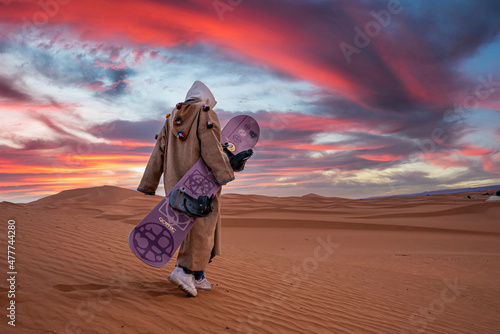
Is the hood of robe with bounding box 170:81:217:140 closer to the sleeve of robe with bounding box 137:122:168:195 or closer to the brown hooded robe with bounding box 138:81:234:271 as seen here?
the brown hooded robe with bounding box 138:81:234:271

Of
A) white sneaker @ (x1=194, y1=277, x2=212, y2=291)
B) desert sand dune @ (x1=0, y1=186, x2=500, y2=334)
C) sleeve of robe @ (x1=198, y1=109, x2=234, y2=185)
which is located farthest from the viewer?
white sneaker @ (x1=194, y1=277, x2=212, y2=291)

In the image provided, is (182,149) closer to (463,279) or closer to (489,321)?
(489,321)

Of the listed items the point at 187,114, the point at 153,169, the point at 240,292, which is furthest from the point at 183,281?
the point at 187,114

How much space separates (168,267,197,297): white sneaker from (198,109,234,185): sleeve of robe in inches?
43.5

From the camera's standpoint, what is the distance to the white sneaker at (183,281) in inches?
150

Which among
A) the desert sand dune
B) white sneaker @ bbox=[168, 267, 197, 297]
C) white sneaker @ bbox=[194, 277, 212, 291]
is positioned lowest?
the desert sand dune

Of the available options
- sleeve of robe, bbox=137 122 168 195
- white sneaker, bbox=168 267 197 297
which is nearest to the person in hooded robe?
white sneaker, bbox=168 267 197 297

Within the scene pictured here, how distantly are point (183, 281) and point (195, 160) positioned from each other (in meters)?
1.38

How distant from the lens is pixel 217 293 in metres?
A: 4.40

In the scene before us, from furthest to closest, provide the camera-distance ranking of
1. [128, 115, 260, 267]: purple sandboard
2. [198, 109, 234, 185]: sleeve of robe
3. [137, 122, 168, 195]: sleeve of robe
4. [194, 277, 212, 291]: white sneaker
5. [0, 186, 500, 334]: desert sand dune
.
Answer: [137, 122, 168, 195]: sleeve of robe, [194, 277, 212, 291]: white sneaker, [198, 109, 234, 185]: sleeve of robe, [128, 115, 260, 267]: purple sandboard, [0, 186, 500, 334]: desert sand dune

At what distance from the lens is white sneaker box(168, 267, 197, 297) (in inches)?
150

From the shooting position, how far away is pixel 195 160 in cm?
404

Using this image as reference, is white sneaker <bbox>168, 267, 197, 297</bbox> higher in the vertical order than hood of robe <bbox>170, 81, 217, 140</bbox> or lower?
lower

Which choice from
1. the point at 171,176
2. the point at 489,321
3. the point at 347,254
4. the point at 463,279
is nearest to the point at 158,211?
the point at 171,176
